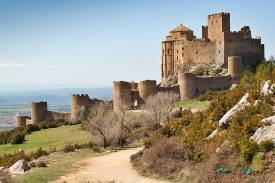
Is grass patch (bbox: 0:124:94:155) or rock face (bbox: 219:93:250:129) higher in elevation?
rock face (bbox: 219:93:250:129)

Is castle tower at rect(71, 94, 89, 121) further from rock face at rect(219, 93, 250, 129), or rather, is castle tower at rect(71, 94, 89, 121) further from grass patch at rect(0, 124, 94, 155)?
rock face at rect(219, 93, 250, 129)

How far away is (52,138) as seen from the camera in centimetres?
3288

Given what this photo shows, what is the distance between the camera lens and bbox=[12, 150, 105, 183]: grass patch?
15695 mm

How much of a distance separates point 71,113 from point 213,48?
18.2 metres

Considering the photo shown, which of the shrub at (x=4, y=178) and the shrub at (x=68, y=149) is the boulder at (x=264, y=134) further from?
the shrub at (x=68, y=149)

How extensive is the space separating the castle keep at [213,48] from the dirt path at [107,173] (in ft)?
98.1

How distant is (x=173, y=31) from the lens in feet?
175

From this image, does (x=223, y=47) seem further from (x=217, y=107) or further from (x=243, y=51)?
(x=217, y=107)

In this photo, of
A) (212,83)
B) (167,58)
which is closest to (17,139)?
(212,83)

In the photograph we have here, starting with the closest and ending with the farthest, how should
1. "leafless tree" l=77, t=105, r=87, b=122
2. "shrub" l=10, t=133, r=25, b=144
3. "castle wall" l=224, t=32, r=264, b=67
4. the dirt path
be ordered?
the dirt path
"shrub" l=10, t=133, r=25, b=144
"leafless tree" l=77, t=105, r=87, b=122
"castle wall" l=224, t=32, r=264, b=67

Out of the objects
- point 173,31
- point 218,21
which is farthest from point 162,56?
point 218,21

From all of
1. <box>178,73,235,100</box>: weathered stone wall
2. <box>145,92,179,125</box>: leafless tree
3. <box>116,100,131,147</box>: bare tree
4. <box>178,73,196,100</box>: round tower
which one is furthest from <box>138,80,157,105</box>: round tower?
<box>145,92,179,125</box>: leafless tree

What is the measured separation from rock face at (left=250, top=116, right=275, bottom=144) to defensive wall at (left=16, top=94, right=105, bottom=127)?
87.1 ft

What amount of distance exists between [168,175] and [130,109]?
23036 mm
